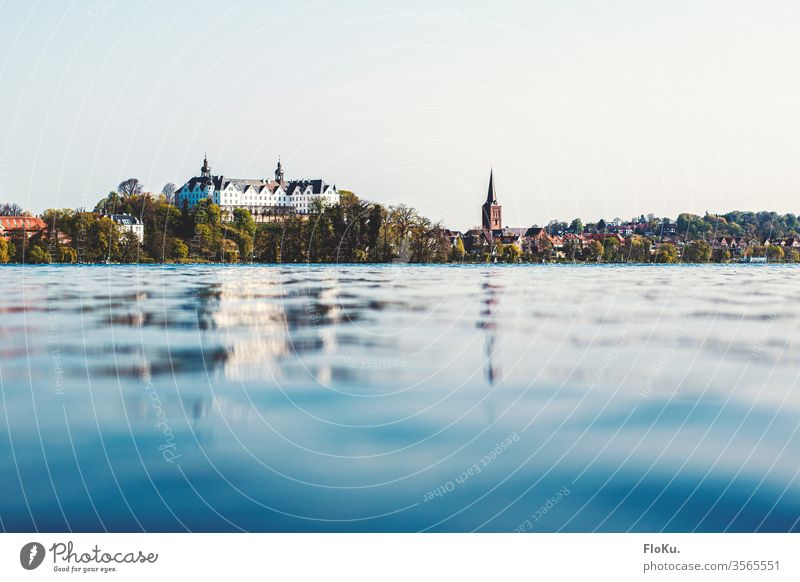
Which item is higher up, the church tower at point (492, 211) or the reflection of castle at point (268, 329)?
the church tower at point (492, 211)

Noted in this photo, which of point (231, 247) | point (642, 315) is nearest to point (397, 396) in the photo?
point (642, 315)

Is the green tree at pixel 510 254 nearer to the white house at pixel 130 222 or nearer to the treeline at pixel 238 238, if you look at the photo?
the treeline at pixel 238 238

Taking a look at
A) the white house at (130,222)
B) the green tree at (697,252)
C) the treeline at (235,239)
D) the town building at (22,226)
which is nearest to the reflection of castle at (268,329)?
the treeline at (235,239)

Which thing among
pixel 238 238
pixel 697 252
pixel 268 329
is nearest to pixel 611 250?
pixel 697 252

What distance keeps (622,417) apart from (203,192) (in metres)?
146

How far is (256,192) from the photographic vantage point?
512 ft

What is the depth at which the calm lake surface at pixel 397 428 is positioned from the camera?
295 inches

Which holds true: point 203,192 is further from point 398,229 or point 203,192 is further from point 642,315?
point 642,315

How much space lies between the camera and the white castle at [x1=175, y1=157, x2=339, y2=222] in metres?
150

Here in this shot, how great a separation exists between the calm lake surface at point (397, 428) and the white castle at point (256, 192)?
12771cm

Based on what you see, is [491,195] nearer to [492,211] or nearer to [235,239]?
[492,211]

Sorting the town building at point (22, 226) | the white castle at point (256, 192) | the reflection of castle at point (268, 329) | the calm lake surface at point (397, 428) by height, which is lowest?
the calm lake surface at point (397, 428)

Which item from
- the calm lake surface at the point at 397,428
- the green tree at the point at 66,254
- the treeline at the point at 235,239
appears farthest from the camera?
the treeline at the point at 235,239

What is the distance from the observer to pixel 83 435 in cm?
1013
